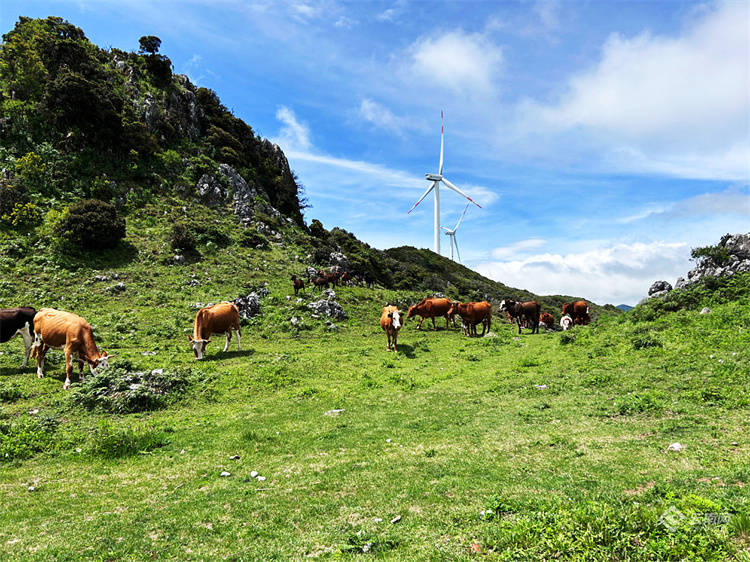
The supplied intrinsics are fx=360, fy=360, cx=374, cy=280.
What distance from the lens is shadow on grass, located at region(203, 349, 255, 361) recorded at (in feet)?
61.6

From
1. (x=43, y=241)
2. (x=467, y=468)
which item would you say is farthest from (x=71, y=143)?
(x=467, y=468)

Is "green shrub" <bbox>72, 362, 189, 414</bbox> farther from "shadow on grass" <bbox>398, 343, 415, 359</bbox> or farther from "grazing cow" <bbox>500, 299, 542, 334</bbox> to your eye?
"grazing cow" <bbox>500, 299, 542, 334</bbox>

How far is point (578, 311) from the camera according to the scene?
3206cm

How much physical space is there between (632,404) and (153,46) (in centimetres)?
7914

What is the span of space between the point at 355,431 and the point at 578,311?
93.8 feet

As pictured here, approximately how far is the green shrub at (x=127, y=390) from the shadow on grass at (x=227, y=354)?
4822mm

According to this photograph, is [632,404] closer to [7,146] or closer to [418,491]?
[418,491]

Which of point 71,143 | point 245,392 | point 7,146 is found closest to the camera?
point 245,392

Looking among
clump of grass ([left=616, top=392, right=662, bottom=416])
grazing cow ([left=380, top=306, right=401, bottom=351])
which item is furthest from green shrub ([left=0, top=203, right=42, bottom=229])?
clump of grass ([left=616, top=392, right=662, bottom=416])

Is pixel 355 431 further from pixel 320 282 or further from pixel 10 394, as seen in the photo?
pixel 320 282

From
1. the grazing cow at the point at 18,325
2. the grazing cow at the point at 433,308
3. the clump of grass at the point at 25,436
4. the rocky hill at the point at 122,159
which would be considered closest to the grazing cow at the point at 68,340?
the grazing cow at the point at 18,325

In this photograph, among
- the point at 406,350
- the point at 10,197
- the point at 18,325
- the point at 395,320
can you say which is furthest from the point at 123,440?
the point at 10,197

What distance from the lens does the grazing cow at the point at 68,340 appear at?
14039mm

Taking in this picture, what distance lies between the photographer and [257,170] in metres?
63.5
